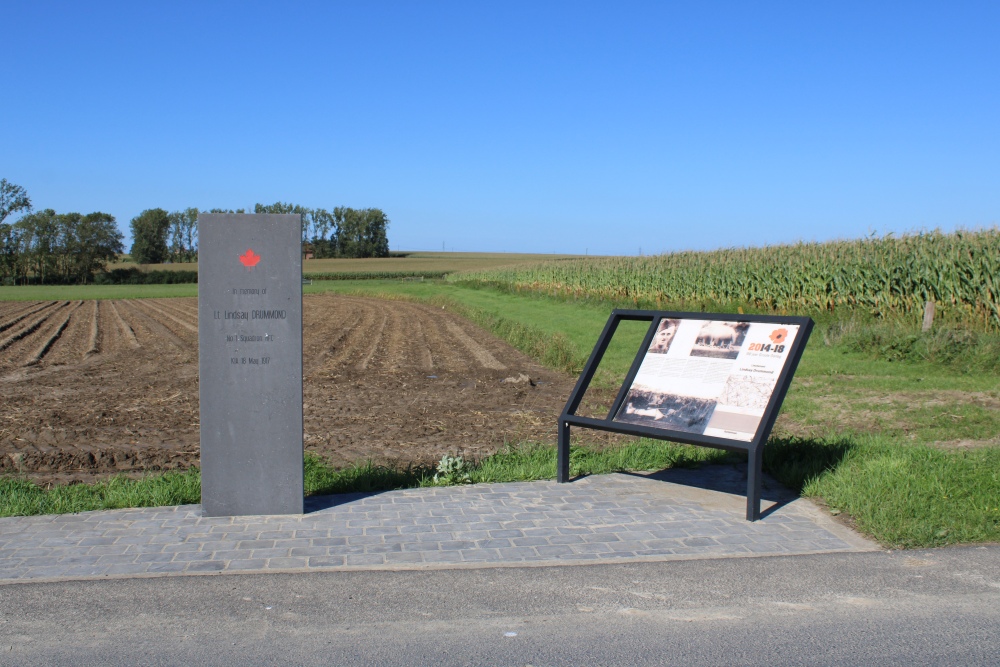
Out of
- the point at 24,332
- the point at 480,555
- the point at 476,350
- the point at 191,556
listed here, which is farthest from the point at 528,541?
the point at 24,332

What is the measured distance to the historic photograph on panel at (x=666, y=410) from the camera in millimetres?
6289

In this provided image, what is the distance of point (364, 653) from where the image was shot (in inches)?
150

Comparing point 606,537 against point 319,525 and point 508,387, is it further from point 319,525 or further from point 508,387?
point 508,387

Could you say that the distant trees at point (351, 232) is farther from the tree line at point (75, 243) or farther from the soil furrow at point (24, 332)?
the soil furrow at point (24, 332)

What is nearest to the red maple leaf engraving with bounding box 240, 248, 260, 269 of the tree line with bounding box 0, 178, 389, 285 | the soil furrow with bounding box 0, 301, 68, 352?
the soil furrow with bounding box 0, 301, 68, 352

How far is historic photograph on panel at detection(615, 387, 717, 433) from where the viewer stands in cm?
629

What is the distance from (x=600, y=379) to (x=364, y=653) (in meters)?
10.2

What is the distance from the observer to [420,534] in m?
5.53

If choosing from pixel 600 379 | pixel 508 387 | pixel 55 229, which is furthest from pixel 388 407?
pixel 55 229

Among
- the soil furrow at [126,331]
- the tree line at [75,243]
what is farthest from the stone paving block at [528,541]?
the tree line at [75,243]

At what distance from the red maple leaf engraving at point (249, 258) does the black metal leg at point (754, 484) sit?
3498mm

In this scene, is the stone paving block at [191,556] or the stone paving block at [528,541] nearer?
Result: the stone paving block at [191,556]

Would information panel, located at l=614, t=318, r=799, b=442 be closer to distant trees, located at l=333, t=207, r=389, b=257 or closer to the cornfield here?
the cornfield

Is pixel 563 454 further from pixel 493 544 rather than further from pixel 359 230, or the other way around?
pixel 359 230
